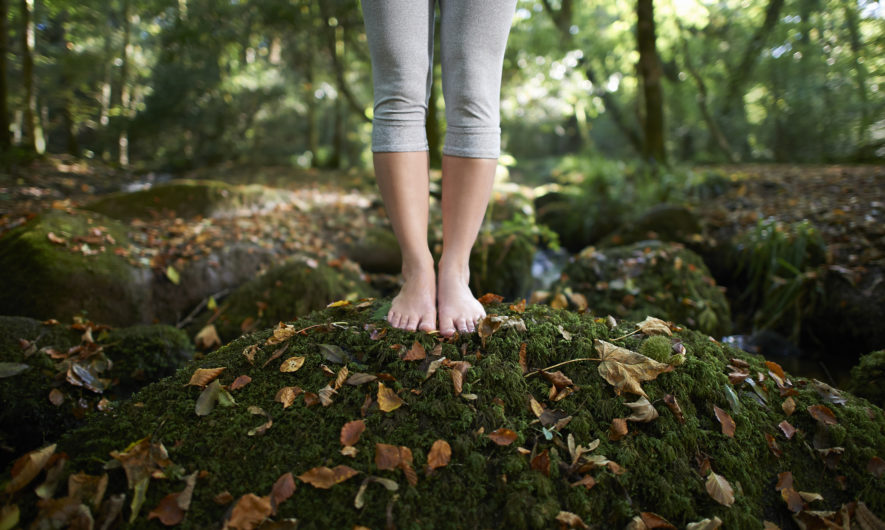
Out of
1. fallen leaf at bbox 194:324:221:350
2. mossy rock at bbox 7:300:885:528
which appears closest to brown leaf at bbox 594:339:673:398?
mossy rock at bbox 7:300:885:528

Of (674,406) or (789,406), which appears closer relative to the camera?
(674,406)

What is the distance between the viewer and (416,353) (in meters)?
1.52

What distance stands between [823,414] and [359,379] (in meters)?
1.53

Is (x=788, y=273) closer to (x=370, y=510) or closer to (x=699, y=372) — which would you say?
(x=699, y=372)

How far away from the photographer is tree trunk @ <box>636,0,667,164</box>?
7.29 meters

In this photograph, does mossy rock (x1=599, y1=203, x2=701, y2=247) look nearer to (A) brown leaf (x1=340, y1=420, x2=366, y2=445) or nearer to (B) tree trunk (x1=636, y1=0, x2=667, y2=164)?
(B) tree trunk (x1=636, y1=0, x2=667, y2=164)

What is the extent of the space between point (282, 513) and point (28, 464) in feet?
2.29

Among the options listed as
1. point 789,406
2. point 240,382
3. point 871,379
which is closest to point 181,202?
point 240,382

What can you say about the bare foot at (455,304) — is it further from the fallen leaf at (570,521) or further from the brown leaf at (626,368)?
the fallen leaf at (570,521)

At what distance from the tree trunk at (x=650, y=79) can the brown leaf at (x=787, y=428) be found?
683 cm

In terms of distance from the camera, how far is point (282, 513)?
1.09 metres

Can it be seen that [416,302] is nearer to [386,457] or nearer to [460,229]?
[460,229]

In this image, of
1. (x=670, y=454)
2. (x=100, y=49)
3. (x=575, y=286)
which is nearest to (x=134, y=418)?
(x=670, y=454)

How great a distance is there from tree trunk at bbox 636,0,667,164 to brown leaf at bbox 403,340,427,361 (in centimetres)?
719
